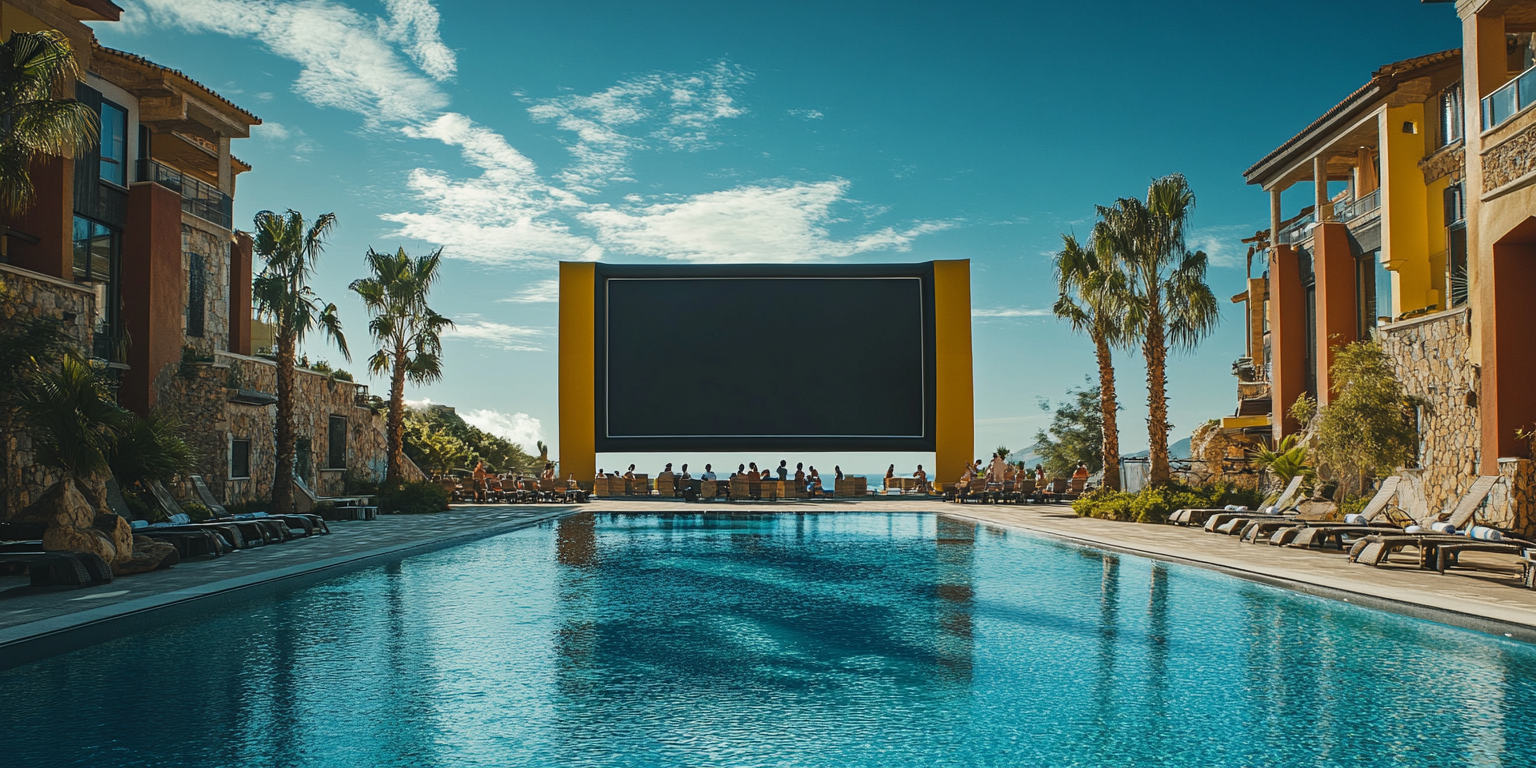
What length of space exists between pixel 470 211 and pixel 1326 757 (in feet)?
64.9

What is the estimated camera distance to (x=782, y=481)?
2738 centimetres

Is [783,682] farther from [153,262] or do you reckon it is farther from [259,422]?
[153,262]

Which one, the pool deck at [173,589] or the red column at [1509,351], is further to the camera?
the red column at [1509,351]

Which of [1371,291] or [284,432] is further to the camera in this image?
[1371,291]

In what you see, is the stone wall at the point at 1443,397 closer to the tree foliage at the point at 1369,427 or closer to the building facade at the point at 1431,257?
the building facade at the point at 1431,257

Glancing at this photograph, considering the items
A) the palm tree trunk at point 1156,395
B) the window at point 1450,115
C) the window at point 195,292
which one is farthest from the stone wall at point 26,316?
the window at point 1450,115

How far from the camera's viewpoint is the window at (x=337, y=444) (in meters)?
21.9

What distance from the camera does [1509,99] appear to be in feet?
41.2

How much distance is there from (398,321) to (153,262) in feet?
16.6

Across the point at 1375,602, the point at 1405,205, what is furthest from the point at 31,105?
the point at 1405,205

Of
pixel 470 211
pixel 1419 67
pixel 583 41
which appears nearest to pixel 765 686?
pixel 583 41

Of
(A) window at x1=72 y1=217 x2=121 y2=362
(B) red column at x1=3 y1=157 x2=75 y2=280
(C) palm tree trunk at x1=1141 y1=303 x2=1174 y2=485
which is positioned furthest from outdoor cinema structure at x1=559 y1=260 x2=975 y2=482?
(B) red column at x1=3 y1=157 x2=75 y2=280

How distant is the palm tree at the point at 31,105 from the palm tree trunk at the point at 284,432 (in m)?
7.41

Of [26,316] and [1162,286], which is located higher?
[1162,286]
